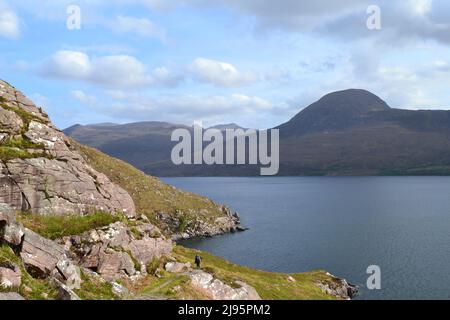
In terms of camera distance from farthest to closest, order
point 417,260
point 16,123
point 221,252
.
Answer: point 221,252 < point 417,260 < point 16,123

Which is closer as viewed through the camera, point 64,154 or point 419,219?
point 64,154

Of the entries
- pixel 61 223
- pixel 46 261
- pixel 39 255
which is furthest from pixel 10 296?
pixel 61 223

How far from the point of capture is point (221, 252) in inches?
5217

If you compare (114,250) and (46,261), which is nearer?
(46,261)

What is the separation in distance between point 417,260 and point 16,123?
98723 millimetres

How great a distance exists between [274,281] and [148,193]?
114 m

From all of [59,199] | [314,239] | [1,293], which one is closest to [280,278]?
[59,199]

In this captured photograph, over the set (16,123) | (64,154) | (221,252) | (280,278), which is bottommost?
(221,252)

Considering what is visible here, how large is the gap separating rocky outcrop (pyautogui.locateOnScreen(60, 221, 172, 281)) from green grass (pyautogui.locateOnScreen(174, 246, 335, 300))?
7.63 metres

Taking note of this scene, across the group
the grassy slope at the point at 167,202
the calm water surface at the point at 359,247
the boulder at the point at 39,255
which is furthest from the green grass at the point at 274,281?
the boulder at the point at 39,255

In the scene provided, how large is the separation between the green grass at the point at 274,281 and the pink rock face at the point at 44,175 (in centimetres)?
1331

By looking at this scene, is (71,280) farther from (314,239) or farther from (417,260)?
(314,239)

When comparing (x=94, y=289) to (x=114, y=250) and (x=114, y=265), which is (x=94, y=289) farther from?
(x=114, y=250)

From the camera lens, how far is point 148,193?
176m
